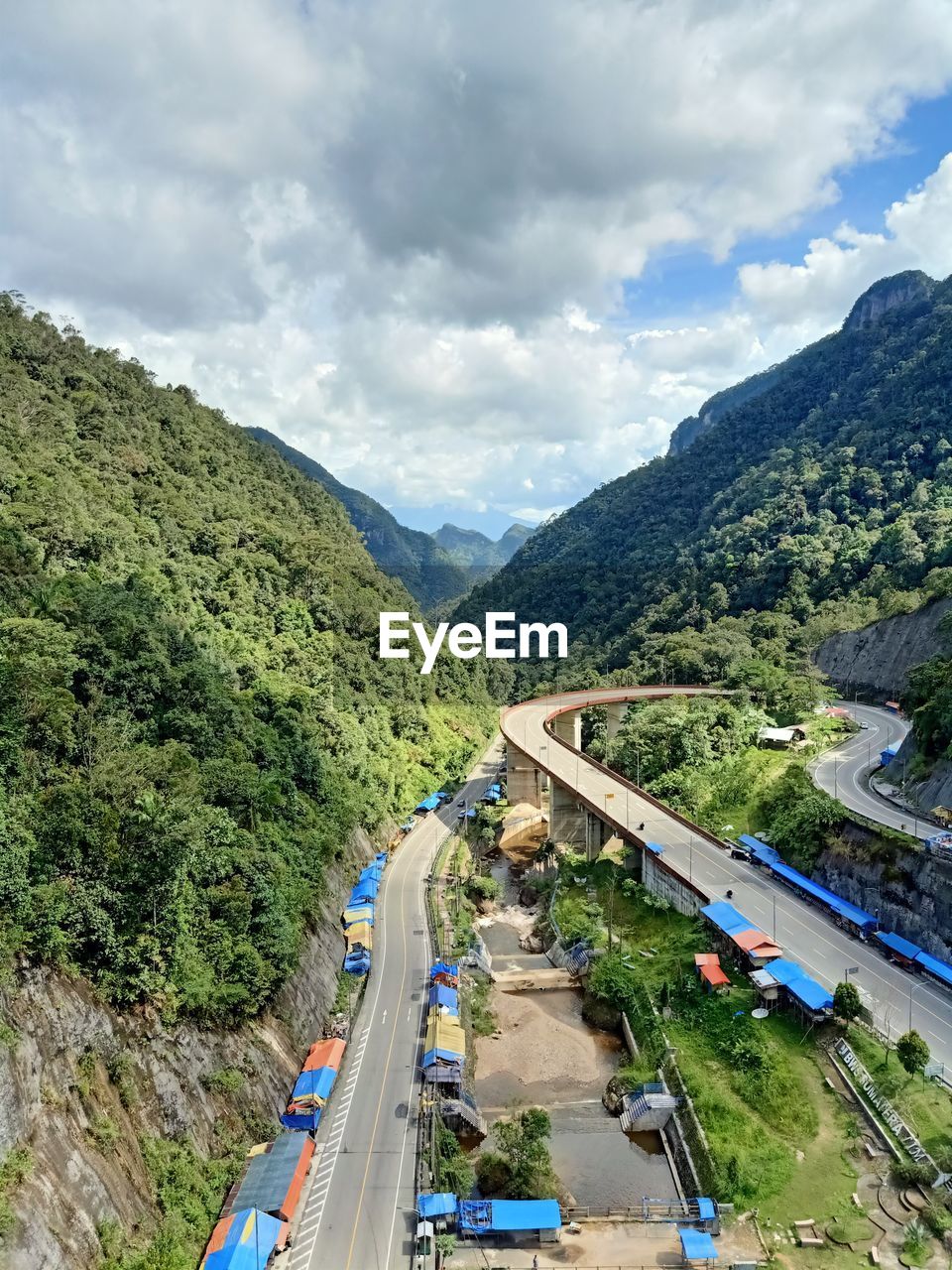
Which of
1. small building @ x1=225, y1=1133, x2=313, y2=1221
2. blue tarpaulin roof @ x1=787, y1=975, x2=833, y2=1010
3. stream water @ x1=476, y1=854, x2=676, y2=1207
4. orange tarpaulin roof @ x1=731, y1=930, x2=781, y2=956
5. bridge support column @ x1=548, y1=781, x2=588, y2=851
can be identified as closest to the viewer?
small building @ x1=225, y1=1133, x2=313, y2=1221

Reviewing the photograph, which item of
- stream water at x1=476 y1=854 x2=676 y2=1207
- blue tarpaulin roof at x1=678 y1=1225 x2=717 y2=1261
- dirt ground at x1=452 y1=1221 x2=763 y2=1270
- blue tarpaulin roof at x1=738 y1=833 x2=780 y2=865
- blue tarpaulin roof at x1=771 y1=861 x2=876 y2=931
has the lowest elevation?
stream water at x1=476 y1=854 x2=676 y2=1207

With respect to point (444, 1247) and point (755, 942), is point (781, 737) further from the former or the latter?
point (444, 1247)

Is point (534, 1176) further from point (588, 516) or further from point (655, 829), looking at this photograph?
point (588, 516)

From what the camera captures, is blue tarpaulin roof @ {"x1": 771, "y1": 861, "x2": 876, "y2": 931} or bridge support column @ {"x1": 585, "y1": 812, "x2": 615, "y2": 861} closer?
blue tarpaulin roof @ {"x1": 771, "y1": 861, "x2": 876, "y2": 931}

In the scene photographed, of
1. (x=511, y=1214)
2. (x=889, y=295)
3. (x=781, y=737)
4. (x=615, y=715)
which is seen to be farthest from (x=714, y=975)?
(x=889, y=295)

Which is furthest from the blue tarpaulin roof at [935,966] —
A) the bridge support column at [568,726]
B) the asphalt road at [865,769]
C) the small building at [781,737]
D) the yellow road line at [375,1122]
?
the bridge support column at [568,726]

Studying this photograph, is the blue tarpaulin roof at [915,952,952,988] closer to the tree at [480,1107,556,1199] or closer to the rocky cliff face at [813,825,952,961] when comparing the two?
the rocky cliff face at [813,825,952,961]

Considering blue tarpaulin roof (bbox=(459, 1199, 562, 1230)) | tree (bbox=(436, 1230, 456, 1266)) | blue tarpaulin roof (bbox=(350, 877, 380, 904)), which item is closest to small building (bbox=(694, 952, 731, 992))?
blue tarpaulin roof (bbox=(459, 1199, 562, 1230))
